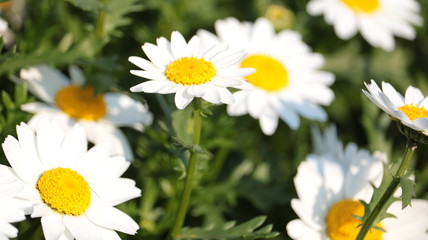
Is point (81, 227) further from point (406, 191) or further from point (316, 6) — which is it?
point (316, 6)

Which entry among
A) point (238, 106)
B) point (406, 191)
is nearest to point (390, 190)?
point (406, 191)

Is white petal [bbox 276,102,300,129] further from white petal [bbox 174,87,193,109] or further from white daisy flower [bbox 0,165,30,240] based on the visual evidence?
white daisy flower [bbox 0,165,30,240]

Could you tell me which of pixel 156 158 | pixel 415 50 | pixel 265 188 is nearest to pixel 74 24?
pixel 156 158

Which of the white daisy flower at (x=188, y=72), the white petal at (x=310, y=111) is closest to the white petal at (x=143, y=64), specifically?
the white daisy flower at (x=188, y=72)

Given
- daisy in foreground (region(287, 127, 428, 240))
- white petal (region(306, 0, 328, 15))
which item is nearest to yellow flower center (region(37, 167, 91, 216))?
daisy in foreground (region(287, 127, 428, 240))

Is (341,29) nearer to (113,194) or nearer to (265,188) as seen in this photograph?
(265,188)

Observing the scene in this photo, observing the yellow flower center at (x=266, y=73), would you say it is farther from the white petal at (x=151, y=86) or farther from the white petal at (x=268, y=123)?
the white petal at (x=151, y=86)
